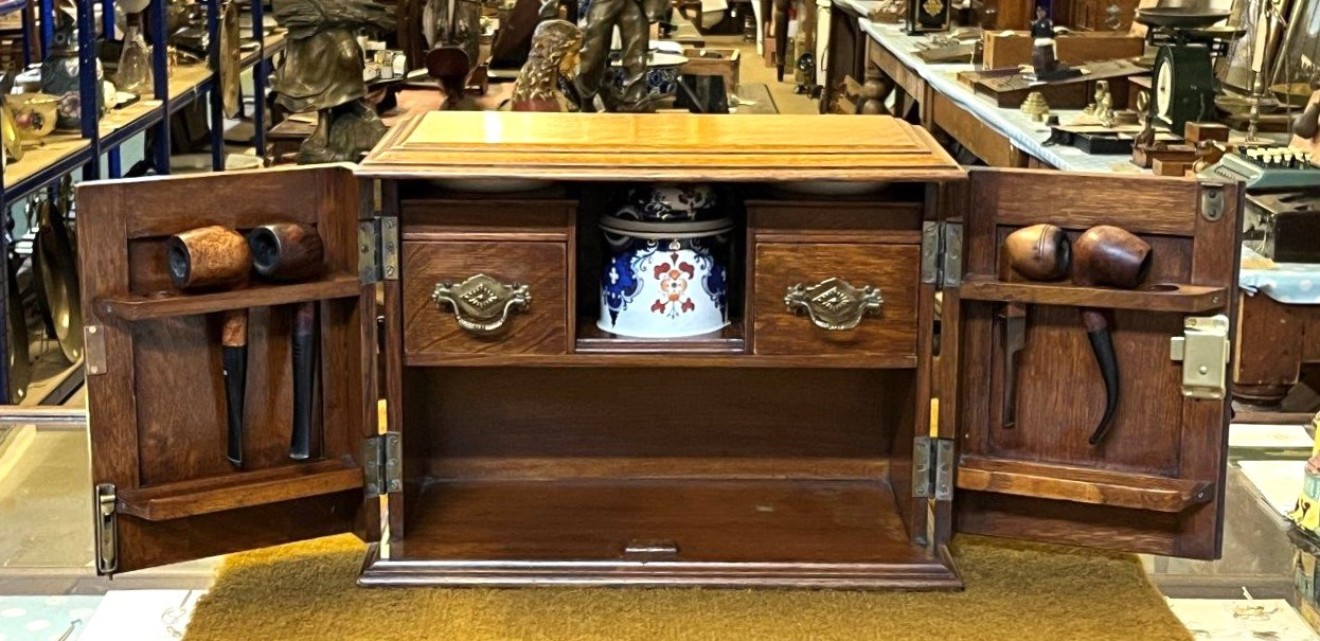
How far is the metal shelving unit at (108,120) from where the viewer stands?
139 inches

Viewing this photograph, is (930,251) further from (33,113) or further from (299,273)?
(33,113)

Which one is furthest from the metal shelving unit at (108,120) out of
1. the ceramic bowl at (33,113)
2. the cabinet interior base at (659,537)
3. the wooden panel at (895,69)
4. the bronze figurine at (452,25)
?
the wooden panel at (895,69)

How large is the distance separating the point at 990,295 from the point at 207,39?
5.01 m

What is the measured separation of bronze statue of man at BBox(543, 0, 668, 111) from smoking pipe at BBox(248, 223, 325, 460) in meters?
2.63

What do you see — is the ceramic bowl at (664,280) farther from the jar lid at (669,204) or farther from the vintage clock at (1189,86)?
the vintage clock at (1189,86)

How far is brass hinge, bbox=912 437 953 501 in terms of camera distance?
4.74 ft

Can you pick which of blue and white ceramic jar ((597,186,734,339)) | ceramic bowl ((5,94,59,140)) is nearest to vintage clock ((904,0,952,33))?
ceramic bowl ((5,94,59,140))

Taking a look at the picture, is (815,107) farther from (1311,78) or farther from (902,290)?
(902,290)

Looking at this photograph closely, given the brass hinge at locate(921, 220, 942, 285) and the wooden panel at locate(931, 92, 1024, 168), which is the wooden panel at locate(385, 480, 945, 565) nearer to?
the brass hinge at locate(921, 220, 942, 285)

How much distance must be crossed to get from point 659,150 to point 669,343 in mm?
172

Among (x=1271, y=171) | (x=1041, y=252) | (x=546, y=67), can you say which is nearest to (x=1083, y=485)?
(x=1041, y=252)

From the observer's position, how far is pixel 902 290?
1413 mm

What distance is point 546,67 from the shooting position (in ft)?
11.7

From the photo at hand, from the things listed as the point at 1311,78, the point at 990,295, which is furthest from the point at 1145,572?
the point at 1311,78
